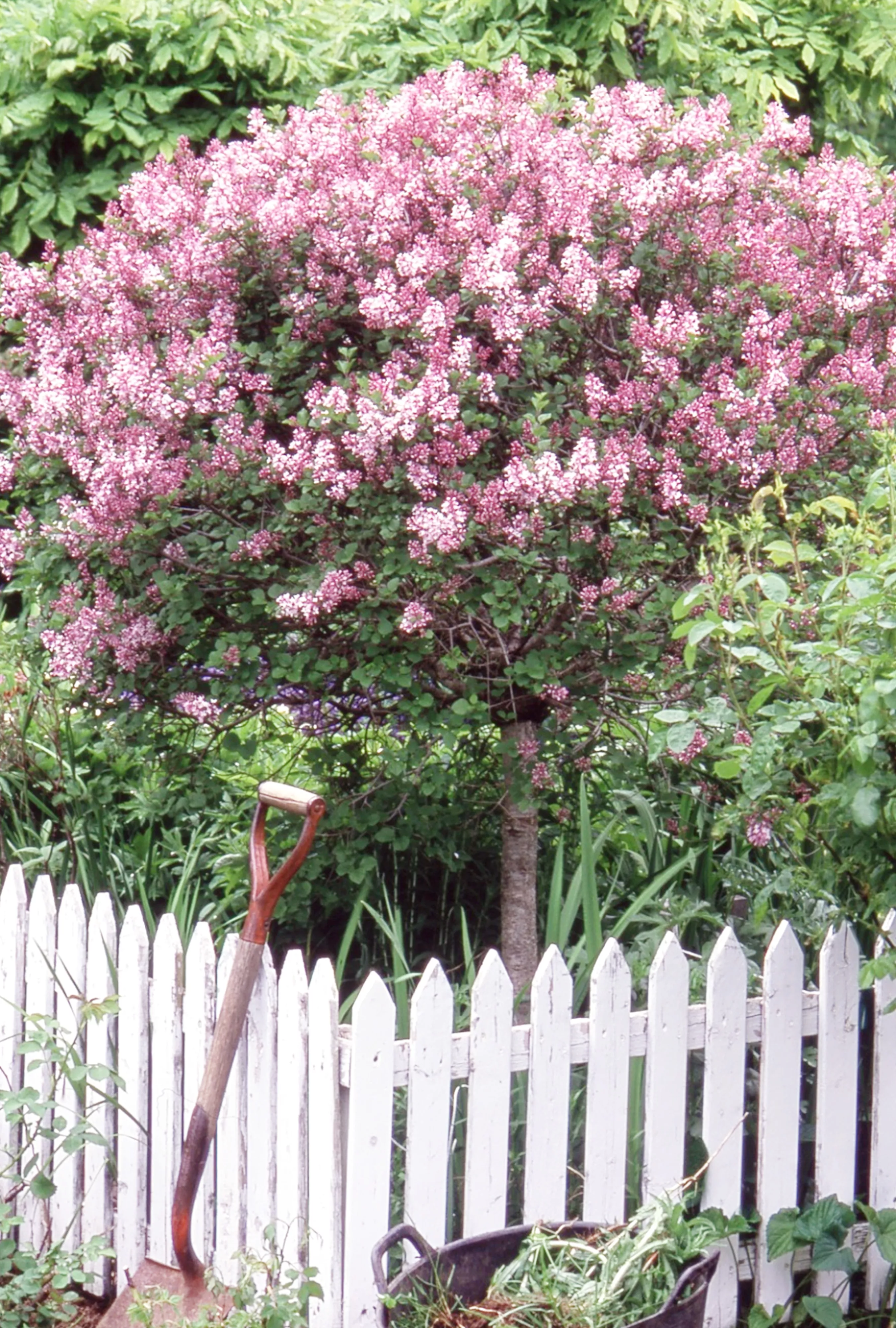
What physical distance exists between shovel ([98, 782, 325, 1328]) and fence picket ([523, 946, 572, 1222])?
1.73ft

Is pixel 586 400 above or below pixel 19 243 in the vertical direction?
below

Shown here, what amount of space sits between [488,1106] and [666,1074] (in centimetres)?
39

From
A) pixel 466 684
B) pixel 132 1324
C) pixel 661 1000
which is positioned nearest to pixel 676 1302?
pixel 661 1000

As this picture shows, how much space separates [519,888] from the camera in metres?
3.77

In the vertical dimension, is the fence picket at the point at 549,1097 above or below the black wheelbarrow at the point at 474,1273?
above

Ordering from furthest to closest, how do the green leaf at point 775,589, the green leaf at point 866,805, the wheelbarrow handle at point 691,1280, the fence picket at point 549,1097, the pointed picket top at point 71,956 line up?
the pointed picket top at point 71,956
the fence picket at point 549,1097
the green leaf at point 775,589
the green leaf at point 866,805
the wheelbarrow handle at point 691,1280

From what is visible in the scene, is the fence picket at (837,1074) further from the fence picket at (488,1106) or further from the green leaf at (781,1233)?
the fence picket at (488,1106)

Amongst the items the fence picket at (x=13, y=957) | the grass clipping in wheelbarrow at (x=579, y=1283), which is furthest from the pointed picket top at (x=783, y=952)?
the fence picket at (x=13, y=957)

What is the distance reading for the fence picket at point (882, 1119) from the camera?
3.13 metres

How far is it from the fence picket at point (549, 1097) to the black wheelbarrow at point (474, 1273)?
0.20 meters

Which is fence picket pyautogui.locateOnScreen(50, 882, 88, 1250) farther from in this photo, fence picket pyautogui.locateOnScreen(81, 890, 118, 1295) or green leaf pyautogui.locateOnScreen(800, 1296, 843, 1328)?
green leaf pyautogui.locateOnScreen(800, 1296, 843, 1328)

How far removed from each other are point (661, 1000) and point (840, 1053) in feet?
1.50

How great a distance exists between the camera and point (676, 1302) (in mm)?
2441

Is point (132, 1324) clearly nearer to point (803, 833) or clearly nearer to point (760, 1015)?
point (760, 1015)
